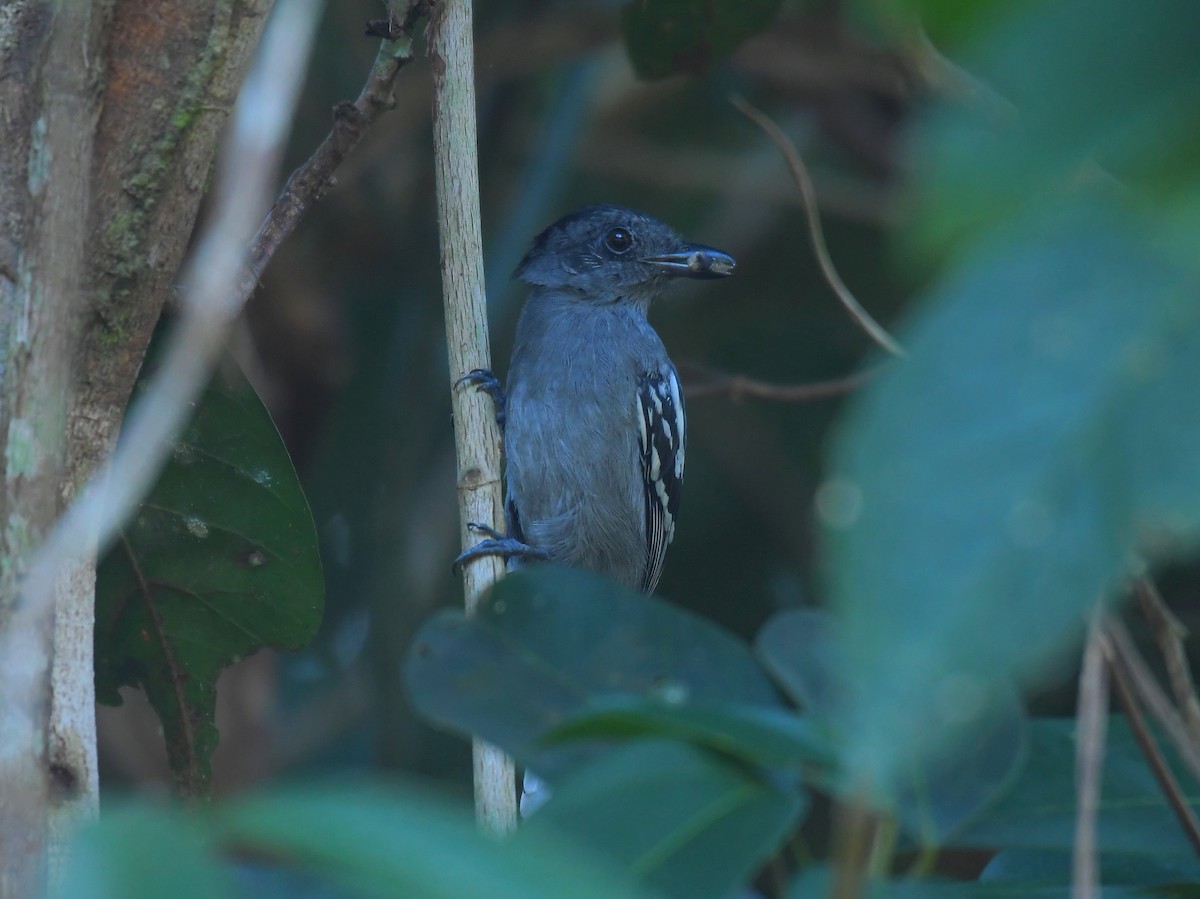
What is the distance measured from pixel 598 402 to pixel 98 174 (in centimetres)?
296

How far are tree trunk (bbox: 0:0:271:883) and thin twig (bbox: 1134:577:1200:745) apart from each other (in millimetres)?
1451

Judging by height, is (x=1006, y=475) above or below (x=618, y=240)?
below

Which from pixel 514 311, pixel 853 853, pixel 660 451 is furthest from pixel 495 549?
pixel 514 311

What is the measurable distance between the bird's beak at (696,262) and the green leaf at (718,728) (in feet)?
12.9

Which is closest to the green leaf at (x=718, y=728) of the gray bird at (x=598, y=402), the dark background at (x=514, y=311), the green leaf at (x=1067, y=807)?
the green leaf at (x=1067, y=807)

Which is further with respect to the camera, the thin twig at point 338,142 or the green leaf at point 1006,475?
the thin twig at point 338,142

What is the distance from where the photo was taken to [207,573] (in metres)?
2.54

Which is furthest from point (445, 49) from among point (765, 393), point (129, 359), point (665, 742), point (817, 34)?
point (817, 34)

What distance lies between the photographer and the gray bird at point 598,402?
468 cm

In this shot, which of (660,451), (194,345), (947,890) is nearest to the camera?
(194,345)

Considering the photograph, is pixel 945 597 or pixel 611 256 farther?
pixel 611 256

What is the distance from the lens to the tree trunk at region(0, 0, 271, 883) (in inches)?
62.0

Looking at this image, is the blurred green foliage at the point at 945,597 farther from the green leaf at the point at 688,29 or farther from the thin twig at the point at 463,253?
the thin twig at the point at 463,253

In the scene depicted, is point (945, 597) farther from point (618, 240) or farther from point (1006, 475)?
point (618, 240)
